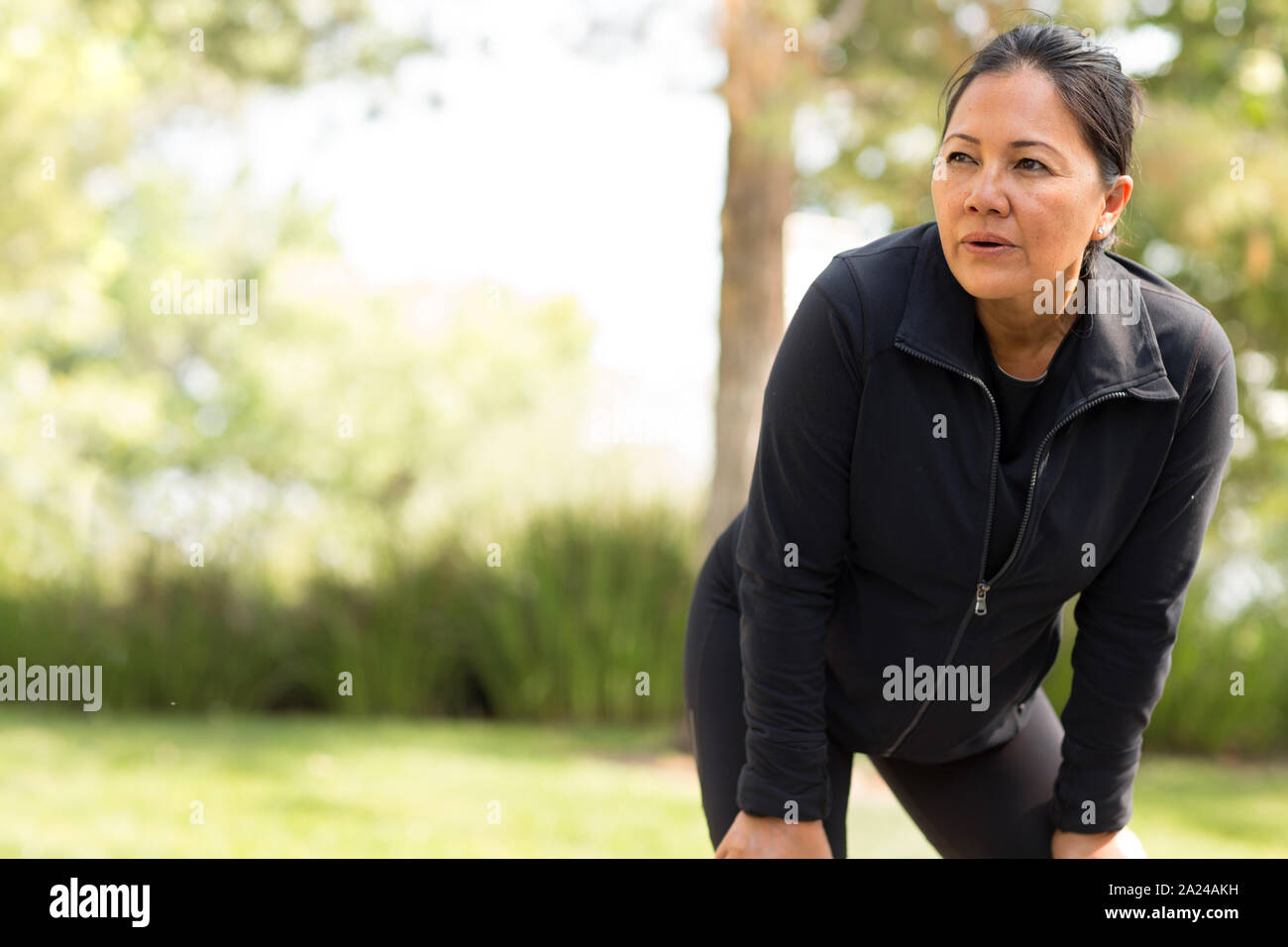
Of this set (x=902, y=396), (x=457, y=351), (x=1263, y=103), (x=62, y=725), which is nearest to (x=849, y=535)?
(x=902, y=396)

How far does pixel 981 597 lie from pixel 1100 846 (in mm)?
542

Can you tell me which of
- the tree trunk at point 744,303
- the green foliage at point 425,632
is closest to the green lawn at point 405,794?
the green foliage at point 425,632

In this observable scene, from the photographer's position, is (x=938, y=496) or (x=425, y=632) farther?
(x=425, y=632)

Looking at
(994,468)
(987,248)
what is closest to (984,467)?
(994,468)

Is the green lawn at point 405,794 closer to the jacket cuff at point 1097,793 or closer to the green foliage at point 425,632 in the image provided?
the green foliage at point 425,632

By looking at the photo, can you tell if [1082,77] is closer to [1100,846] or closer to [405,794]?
[1100,846]

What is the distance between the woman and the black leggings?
0.09 ft

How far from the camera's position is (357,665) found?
27.4ft

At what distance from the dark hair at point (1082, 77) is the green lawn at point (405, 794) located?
3.81 meters

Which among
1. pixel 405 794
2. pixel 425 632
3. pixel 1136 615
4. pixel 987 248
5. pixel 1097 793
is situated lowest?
pixel 405 794

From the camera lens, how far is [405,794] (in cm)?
596

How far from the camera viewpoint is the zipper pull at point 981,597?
1.95 m
